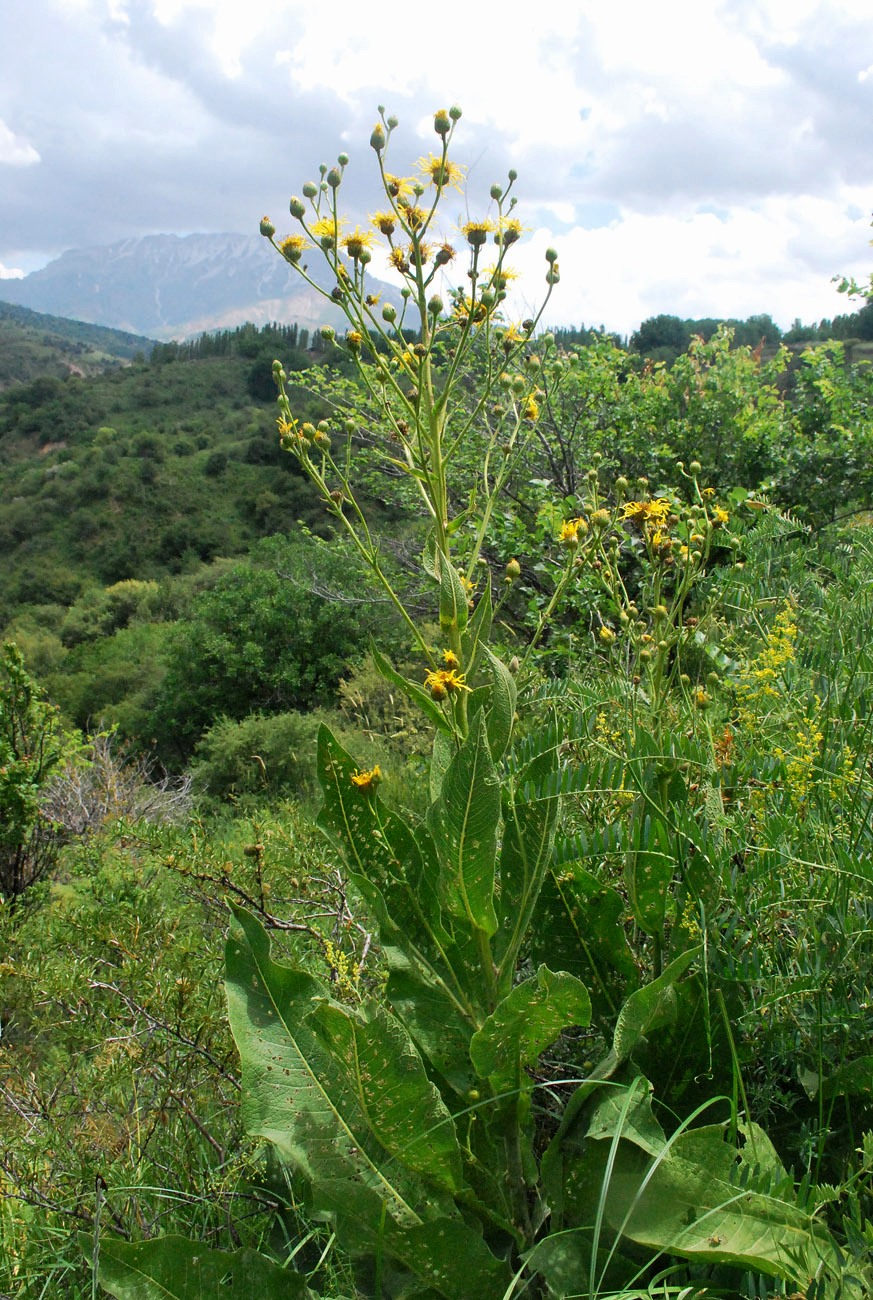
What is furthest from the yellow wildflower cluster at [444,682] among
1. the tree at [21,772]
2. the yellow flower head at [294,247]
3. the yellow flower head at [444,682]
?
the tree at [21,772]

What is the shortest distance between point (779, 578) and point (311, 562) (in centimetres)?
999

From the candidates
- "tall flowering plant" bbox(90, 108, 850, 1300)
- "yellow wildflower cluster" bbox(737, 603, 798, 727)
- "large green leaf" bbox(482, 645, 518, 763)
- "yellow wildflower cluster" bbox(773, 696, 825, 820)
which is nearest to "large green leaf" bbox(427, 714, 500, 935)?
"tall flowering plant" bbox(90, 108, 850, 1300)

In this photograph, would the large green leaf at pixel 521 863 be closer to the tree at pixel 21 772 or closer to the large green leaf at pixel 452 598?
the large green leaf at pixel 452 598

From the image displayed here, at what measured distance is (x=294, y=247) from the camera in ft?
6.15

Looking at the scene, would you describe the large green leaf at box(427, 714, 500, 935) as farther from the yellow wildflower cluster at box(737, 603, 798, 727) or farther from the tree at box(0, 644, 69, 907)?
the tree at box(0, 644, 69, 907)

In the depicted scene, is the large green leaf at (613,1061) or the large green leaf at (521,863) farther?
the large green leaf at (521,863)

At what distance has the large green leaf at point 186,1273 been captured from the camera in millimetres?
1177

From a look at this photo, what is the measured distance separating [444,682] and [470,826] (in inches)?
9.8

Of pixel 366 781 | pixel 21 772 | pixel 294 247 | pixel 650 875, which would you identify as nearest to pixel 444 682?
pixel 366 781

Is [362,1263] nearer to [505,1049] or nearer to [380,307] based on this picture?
[505,1049]

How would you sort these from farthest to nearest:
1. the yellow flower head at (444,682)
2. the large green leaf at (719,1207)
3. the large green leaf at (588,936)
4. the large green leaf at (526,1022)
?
the large green leaf at (588,936), the yellow flower head at (444,682), the large green leaf at (526,1022), the large green leaf at (719,1207)

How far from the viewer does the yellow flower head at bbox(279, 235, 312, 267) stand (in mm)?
1854

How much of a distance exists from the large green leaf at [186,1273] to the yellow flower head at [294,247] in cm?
183

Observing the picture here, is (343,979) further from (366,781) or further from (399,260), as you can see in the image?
(399,260)
